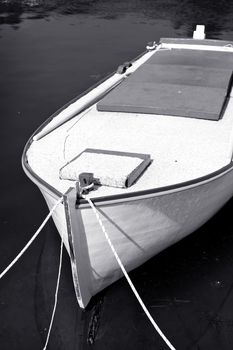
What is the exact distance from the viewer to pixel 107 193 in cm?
716

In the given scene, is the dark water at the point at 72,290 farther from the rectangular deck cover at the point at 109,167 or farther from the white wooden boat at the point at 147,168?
the rectangular deck cover at the point at 109,167

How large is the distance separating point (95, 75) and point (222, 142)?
13284 mm

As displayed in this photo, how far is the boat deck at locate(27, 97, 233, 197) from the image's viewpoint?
7750 millimetres

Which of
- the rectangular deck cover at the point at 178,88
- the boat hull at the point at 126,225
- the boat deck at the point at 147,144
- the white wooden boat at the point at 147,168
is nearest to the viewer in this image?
the boat hull at the point at 126,225

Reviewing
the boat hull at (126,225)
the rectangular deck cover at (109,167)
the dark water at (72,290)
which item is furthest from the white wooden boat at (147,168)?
the dark water at (72,290)

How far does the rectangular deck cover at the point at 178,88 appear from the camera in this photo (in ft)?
32.1

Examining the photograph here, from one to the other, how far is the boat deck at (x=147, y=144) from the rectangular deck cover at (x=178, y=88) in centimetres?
21

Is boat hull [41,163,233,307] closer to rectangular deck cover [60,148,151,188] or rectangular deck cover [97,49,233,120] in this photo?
rectangular deck cover [60,148,151,188]

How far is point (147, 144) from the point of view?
8.78 meters

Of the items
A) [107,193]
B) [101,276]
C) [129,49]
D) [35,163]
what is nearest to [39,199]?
[35,163]

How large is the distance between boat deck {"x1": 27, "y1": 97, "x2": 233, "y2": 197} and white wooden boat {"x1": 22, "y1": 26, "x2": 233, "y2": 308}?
0.02 metres

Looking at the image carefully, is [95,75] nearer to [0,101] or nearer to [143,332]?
[0,101]

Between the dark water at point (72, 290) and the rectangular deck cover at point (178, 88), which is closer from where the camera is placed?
the dark water at point (72, 290)

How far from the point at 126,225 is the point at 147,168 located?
1172 mm
